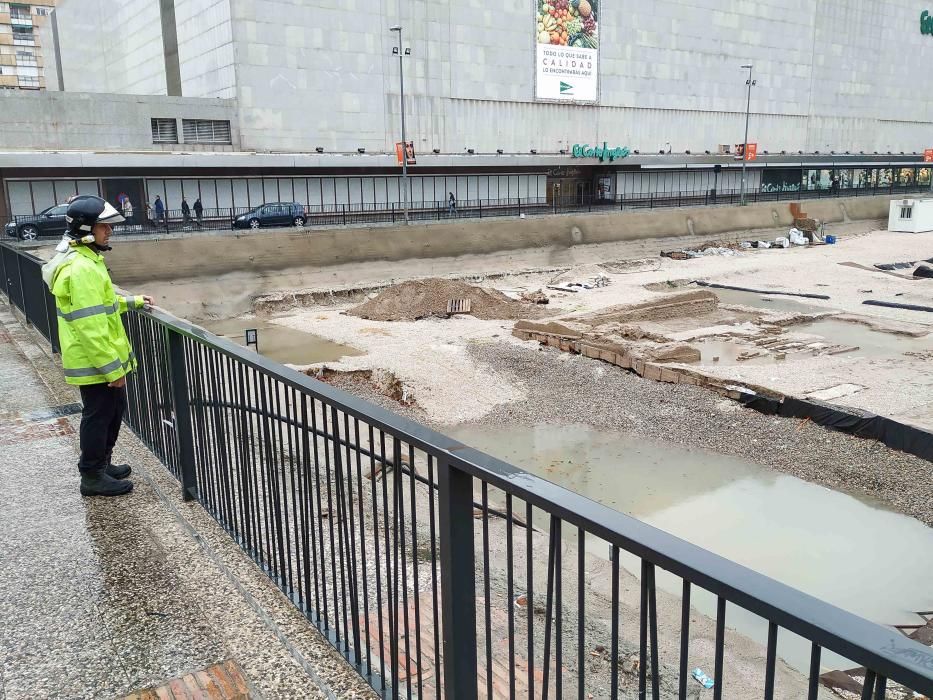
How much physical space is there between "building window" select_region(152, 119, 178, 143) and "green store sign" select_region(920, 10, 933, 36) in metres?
81.7

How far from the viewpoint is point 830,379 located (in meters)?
16.7

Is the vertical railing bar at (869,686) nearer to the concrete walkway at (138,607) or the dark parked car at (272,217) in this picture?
the concrete walkway at (138,607)

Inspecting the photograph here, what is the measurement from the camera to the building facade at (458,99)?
134 ft

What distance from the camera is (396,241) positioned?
33562 millimetres

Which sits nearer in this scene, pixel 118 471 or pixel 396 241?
pixel 118 471

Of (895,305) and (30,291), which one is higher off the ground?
(30,291)

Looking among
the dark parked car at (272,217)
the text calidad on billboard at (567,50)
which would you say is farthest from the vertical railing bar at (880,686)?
the text calidad on billboard at (567,50)

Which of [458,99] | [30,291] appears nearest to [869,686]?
[30,291]

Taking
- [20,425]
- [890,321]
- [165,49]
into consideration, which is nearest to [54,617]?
[20,425]

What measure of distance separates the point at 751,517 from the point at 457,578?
9.53 meters

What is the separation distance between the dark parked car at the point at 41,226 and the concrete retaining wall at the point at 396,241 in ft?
14.1

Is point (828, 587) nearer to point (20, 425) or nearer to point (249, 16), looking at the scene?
point (20, 425)

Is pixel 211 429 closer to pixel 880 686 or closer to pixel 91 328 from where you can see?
pixel 91 328

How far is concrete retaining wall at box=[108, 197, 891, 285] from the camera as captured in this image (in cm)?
2777
